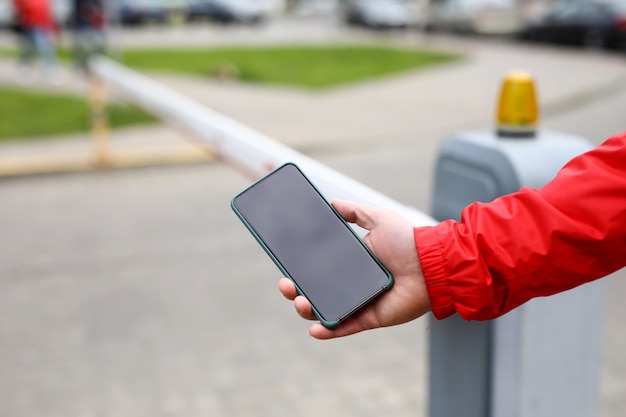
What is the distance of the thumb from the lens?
4.78ft

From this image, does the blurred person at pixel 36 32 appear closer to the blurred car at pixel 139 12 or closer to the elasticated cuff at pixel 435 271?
the elasticated cuff at pixel 435 271

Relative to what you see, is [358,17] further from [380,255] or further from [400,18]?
[380,255]

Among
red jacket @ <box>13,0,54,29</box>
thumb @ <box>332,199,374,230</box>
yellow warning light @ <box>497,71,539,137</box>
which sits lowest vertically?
red jacket @ <box>13,0,54,29</box>

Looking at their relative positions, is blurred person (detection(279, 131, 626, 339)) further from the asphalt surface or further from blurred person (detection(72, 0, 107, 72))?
blurred person (detection(72, 0, 107, 72))

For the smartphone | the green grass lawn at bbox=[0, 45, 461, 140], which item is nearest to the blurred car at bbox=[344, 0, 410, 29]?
the green grass lawn at bbox=[0, 45, 461, 140]

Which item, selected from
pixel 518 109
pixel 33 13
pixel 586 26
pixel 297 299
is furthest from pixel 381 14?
pixel 297 299

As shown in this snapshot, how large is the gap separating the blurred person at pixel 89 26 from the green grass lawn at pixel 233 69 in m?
1.94

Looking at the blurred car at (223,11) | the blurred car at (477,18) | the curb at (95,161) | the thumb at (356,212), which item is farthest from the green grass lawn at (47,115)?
the blurred car at (223,11)

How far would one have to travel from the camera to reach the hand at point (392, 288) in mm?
1354

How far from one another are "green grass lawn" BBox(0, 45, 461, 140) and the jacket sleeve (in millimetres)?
8976

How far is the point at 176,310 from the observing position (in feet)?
14.7

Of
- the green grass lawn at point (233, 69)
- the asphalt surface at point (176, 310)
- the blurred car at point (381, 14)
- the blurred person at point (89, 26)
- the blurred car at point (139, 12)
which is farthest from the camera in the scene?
the blurred car at point (139, 12)

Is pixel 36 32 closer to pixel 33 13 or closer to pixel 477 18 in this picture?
pixel 33 13

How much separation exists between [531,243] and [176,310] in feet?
11.4
